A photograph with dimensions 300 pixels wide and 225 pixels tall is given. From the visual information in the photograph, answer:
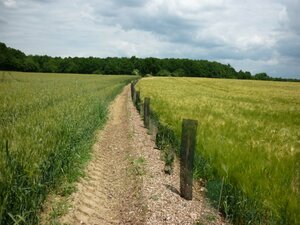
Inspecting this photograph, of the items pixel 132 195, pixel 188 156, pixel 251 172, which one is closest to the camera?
pixel 251 172

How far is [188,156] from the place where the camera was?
6.94 m

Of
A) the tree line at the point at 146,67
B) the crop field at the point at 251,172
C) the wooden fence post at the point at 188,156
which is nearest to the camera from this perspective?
the crop field at the point at 251,172

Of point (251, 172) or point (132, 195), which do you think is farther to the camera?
point (132, 195)

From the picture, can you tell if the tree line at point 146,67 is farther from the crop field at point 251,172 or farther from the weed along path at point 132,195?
the crop field at point 251,172

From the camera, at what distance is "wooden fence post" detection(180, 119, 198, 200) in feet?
22.5

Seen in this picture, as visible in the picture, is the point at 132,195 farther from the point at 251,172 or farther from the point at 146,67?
the point at 146,67

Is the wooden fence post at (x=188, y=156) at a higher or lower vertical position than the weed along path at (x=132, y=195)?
higher

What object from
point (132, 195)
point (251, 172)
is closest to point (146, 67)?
point (132, 195)

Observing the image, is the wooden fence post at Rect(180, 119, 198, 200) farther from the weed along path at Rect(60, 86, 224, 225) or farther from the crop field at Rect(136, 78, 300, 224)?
the crop field at Rect(136, 78, 300, 224)

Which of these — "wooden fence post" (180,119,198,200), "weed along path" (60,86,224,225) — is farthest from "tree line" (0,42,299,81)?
"wooden fence post" (180,119,198,200)

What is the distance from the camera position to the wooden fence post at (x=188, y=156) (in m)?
6.85

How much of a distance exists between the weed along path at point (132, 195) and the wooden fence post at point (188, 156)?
20cm

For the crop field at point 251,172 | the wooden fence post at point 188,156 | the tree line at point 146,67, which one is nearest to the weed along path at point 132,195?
the wooden fence post at point 188,156

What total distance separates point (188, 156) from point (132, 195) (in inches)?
55.9
